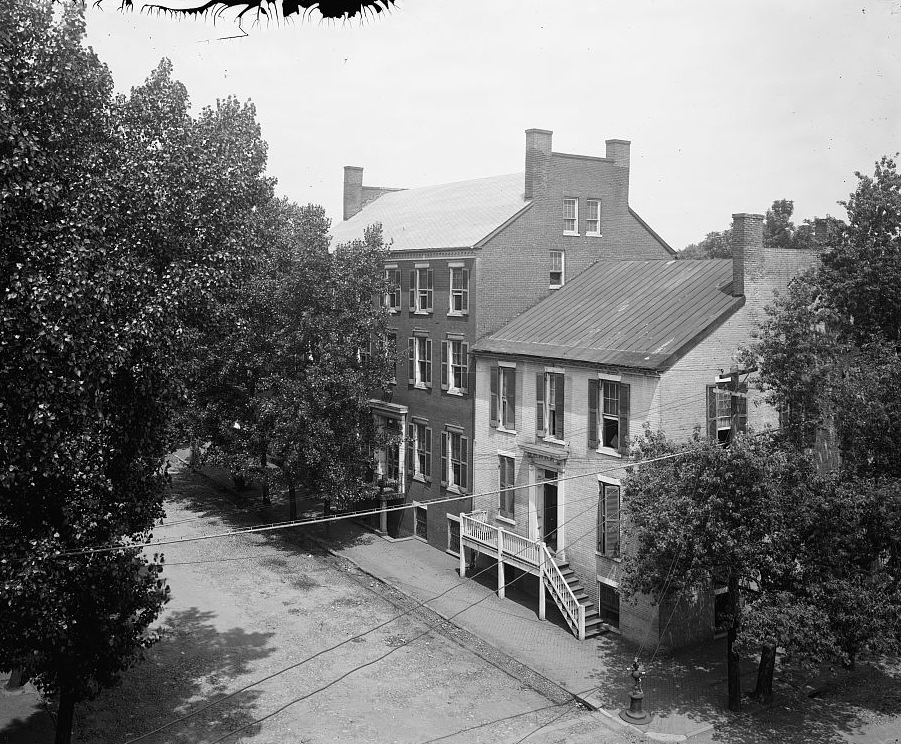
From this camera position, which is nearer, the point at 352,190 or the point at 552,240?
the point at 552,240

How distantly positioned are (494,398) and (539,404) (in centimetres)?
260

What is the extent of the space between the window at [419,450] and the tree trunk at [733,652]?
1661 cm

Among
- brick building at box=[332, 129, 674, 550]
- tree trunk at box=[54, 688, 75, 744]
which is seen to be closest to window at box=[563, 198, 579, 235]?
brick building at box=[332, 129, 674, 550]

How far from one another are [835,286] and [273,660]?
19.1m

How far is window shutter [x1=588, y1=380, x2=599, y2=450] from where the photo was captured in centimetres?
2697

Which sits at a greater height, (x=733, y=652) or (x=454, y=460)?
(x=454, y=460)

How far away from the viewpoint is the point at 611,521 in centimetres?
2578

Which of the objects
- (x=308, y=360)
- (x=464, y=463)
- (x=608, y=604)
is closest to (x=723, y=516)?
(x=608, y=604)

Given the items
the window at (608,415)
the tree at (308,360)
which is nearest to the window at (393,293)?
the tree at (308,360)

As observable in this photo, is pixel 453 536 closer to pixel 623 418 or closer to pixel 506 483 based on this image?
pixel 506 483

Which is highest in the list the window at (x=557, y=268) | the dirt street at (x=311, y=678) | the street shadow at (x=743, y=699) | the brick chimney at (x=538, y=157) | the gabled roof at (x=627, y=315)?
the brick chimney at (x=538, y=157)

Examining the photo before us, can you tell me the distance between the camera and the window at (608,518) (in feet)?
85.3

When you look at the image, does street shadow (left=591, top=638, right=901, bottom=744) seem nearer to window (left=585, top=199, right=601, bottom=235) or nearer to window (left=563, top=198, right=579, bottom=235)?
window (left=563, top=198, right=579, bottom=235)

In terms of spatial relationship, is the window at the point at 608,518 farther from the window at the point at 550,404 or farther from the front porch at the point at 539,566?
the window at the point at 550,404
